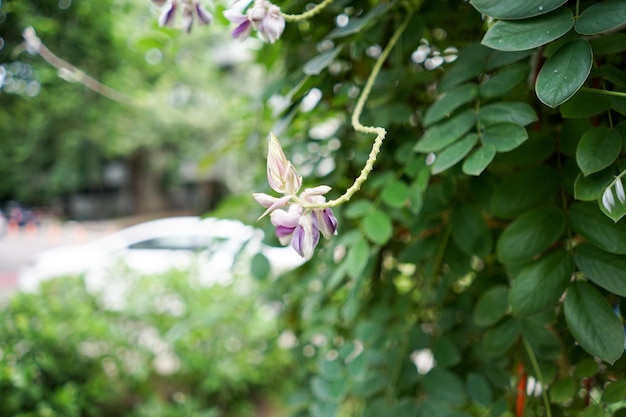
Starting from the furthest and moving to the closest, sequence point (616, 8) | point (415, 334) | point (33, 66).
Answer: point (33, 66) < point (415, 334) < point (616, 8)

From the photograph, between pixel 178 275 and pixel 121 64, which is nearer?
pixel 121 64

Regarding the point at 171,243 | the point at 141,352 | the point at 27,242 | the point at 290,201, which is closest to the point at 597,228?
the point at 290,201

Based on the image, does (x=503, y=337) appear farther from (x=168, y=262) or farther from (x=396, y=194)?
(x=168, y=262)

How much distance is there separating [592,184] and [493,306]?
0.21 m

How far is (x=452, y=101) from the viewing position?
1.40ft

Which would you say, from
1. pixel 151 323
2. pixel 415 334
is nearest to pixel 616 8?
pixel 415 334

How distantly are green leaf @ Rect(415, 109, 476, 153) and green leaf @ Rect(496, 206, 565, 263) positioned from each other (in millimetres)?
86

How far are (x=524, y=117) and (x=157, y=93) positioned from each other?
154 cm

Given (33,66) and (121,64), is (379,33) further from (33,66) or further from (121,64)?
(121,64)

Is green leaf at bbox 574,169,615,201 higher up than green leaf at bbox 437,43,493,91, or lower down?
lower down

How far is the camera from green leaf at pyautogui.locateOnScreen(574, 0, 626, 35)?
0.31 metres

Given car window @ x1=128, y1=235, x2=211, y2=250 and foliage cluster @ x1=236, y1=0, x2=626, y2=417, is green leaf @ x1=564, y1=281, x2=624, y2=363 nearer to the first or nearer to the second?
foliage cluster @ x1=236, y1=0, x2=626, y2=417

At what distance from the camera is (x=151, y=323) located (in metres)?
1.40

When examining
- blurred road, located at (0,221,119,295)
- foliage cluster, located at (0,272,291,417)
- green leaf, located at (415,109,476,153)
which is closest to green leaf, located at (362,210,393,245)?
green leaf, located at (415,109,476,153)
